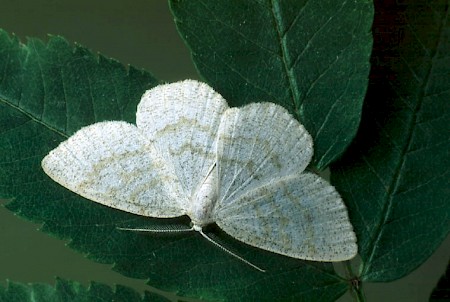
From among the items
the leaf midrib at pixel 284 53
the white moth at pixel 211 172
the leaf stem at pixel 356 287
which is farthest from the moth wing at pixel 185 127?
the leaf stem at pixel 356 287

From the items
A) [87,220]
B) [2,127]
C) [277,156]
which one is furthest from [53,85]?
[277,156]

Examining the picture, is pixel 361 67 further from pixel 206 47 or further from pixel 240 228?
pixel 240 228

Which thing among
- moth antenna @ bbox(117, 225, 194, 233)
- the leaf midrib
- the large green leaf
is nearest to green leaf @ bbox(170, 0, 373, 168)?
the leaf midrib

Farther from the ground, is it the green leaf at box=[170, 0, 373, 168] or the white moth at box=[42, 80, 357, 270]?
the green leaf at box=[170, 0, 373, 168]

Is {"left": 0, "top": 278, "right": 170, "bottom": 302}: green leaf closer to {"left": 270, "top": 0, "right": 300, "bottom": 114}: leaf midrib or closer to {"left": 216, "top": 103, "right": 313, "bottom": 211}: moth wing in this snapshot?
{"left": 216, "top": 103, "right": 313, "bottom": 211}: moth wing

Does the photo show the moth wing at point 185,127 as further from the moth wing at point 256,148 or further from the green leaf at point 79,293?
the green leaf at point 79,293

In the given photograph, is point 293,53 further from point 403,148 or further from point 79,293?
point 79,293

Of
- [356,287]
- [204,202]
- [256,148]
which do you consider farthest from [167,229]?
[356,287]
